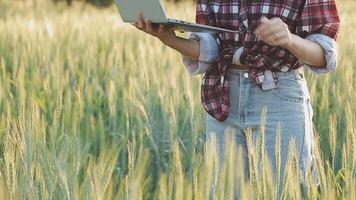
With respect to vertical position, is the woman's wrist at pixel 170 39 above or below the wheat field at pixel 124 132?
above

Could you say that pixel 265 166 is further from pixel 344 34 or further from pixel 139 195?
pixel 344 34

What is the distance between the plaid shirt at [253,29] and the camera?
1.74 metres

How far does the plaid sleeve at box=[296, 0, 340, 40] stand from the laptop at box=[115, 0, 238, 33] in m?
0.18

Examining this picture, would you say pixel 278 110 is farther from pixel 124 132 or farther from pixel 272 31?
pixel 124 132

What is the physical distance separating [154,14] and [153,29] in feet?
0.32

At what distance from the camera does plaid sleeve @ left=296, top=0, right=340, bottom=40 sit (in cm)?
174

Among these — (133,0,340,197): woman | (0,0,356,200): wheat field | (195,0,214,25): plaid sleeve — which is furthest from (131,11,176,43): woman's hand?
(0,0,356,200): wheat field

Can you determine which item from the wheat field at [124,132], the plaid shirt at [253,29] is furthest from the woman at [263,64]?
the wheat field at [124,132]

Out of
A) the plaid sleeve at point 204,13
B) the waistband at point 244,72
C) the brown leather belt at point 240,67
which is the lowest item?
the waistband at point 244,72

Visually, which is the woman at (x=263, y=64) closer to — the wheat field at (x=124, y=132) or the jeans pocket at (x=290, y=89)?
the jeans pocket at (x=290, y=89)

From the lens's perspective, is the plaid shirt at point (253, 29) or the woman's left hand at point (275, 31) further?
the plaid shirt at point (253, 29)

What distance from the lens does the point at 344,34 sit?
483cm

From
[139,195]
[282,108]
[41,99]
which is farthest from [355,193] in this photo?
[41,99]

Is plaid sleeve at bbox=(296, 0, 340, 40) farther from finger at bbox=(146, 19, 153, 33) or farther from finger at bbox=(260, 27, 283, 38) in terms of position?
finger at bbox=(146, 19, 153, 33)
